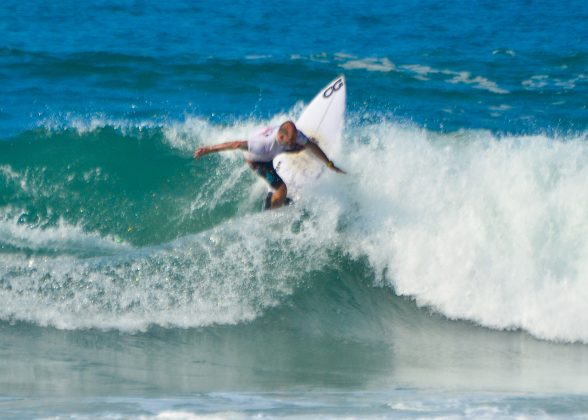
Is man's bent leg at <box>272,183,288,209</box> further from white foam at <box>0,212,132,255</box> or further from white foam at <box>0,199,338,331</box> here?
white foam at <box>0,212,132,255</box>

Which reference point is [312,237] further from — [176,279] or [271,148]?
[176,279]

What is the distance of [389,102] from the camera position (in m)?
14.5

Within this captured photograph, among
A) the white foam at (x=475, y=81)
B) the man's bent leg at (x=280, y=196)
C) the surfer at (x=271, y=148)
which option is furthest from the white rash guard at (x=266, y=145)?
the white foam at (x=475, y=81)

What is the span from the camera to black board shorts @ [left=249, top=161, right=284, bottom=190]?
9.52m

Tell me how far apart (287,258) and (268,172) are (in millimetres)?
875

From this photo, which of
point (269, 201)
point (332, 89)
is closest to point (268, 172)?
point (269, 201)

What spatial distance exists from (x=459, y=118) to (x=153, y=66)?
16.4 ft

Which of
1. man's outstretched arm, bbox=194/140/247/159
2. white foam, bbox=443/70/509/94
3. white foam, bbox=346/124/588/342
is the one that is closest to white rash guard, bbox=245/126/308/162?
man's outstretched arm, bbox=194/140/247/159

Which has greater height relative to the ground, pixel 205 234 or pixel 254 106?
pixel 254 106

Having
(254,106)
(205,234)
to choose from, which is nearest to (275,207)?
(205,234)

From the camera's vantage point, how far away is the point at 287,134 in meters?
9.09

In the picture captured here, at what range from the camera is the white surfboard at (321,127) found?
983 cm

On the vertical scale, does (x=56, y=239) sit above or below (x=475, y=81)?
below

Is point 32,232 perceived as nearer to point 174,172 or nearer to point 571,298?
point 174,172
